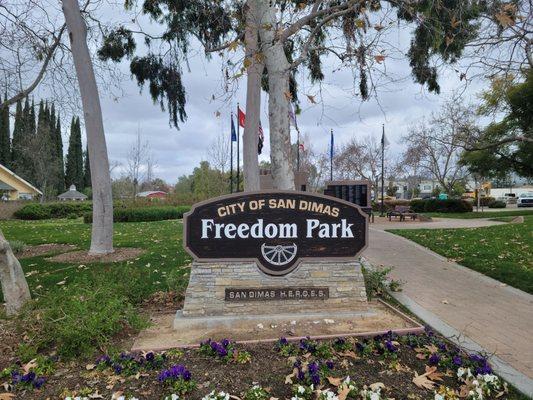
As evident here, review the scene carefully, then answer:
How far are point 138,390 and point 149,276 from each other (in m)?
3.74

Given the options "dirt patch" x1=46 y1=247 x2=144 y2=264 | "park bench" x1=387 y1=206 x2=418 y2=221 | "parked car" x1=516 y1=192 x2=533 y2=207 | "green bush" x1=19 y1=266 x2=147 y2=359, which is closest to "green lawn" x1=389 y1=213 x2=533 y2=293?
"green bush" x1=19 y1=266 x2=147 y2=359

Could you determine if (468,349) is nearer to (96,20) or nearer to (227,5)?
(227,5)

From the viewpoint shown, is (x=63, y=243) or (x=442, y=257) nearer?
(x=442, y=257)

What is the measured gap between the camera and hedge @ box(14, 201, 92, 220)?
28.4 metres

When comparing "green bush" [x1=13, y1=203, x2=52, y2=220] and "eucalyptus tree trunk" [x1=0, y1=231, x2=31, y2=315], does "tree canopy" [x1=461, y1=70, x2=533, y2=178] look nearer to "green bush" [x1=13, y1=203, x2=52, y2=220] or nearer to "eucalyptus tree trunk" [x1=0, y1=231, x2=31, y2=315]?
"eucalyptus tree trunk" [x1=0, y1=231, x2=31, y2=315]

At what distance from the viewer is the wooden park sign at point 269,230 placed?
4535mm

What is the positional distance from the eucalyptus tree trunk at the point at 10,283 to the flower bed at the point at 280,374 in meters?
1.56

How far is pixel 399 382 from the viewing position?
3.19 m

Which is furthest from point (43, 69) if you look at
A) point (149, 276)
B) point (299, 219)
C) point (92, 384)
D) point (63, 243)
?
point (92, 384)

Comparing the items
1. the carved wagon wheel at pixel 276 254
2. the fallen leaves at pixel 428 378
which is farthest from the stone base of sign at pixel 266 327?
the fallen leaves at pixel 428 378

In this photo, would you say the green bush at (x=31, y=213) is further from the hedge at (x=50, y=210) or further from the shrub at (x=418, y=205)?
the shrub at (x=418, y=205)

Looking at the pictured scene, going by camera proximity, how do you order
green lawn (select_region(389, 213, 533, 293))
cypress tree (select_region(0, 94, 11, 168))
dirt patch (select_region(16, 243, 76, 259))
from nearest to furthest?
green lawn (select_region(389, 213, 533, 293)) → dirt patch (select_region(16, 243, 76, 259)) → cypress tree (select_region(0, 94, 11, 168))

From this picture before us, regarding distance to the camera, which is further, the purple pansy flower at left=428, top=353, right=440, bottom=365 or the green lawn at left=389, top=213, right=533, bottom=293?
the green lawn at left=389, top=213, right=533, bottom=293

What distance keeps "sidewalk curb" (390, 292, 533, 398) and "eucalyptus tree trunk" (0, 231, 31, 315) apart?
15.4 ft
